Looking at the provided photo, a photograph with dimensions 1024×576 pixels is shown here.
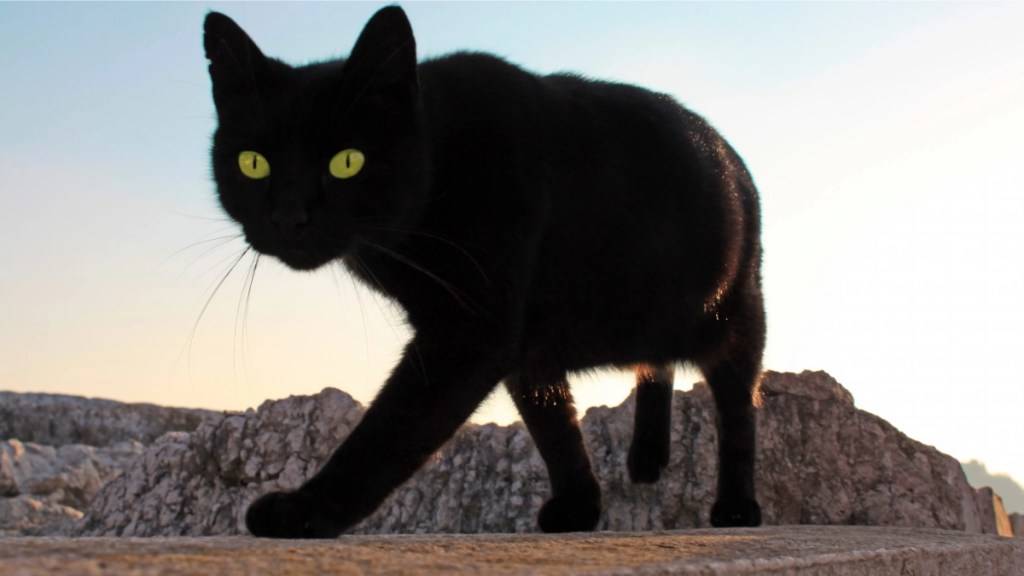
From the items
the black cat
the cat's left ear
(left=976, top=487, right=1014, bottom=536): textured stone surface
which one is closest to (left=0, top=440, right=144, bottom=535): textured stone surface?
the black cat

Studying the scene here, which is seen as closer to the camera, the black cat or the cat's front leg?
the cat's front leg

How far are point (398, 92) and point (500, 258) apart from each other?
1.71ft

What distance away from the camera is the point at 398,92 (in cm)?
266

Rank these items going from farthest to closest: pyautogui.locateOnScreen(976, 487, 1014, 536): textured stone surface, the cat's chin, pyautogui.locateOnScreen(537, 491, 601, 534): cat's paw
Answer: pyautogui.locateOnScreen(976, 487, 1014, 536): textured stone surface < pyautogui.locateOnScreen(537, 491, 601, 534): cat's paw < the cat's chin

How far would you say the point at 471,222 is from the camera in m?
2.65

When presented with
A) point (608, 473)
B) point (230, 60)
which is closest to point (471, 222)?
point (230, 60)

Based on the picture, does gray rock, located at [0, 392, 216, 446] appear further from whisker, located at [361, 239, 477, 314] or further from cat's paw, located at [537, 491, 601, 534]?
whisker, located at [361, 239, 477, 314]

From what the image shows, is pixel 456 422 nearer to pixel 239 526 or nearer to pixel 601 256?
pixel 601 256

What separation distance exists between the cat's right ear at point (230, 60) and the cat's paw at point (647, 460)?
2.09 metres

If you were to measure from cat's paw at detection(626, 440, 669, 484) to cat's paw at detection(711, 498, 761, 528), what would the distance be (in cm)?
36

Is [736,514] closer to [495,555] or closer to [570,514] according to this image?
[570,514]

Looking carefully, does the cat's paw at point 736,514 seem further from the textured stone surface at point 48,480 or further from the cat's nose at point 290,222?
the textured stone surface at point 48,480

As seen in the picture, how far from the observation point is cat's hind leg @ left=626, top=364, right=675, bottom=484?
395cm

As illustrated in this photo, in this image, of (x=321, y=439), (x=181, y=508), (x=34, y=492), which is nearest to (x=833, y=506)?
(x=321, y=439)
